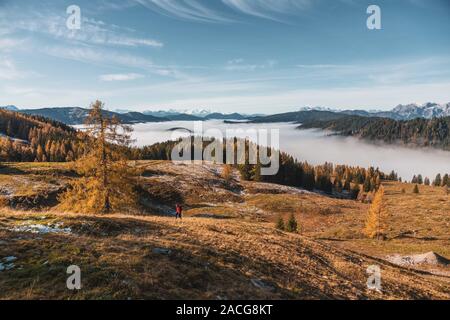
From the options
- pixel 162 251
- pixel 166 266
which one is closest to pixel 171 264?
pixel 166 266

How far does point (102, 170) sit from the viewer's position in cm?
3309

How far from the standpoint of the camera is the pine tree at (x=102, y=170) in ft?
107

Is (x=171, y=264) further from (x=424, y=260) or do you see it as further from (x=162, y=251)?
(x=424, y=260)

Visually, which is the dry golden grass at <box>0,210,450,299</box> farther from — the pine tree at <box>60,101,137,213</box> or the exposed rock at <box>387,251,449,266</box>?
the exposed rock at <box>387,251,449,266</box>

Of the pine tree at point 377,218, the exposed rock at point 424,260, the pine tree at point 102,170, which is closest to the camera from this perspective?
the pine tree at point 102,170

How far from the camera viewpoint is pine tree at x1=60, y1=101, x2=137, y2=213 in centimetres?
3269

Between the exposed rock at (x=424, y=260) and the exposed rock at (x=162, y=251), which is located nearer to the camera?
the exposed rock at (x=162, y=251)

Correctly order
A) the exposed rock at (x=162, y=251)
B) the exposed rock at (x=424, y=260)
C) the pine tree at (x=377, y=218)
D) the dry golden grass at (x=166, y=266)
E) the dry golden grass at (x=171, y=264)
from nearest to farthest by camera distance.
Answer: the dry golden grass at (x=166, y=266) → the dry golden grass at (x=171, y=264) → the exposed rock at (x=162, y=251) → the exposed rock at (x=424, y=260) → the pine tree at (x=377, y=218)

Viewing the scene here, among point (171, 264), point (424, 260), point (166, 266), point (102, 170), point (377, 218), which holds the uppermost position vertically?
point (102, 170)

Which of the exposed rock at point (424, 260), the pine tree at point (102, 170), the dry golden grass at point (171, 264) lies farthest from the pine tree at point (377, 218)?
the pine tree at point (102, 170)

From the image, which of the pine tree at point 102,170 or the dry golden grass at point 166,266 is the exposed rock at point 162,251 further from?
the pine tree at point 102,170

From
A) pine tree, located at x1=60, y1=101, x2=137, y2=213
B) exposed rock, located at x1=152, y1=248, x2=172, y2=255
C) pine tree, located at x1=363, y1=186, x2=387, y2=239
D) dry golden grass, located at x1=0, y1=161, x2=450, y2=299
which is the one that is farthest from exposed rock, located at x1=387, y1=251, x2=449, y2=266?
exposed rock, located at x1=152, y1=248, x2=172, y2=255
